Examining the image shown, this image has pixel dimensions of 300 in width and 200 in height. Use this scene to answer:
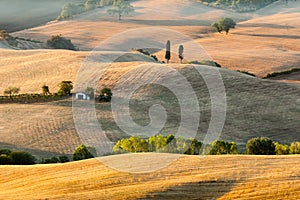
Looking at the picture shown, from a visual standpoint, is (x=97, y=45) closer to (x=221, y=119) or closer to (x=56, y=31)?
(x=56, y=31)

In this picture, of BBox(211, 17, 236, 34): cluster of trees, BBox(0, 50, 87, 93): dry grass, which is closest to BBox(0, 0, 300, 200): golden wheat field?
BBox(0, 50, 87, 93): dry grass

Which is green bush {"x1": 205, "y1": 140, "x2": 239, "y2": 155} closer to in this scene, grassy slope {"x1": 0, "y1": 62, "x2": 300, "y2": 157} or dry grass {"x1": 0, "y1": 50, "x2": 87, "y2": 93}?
grassy slope {"x1": 0, "y1": 62, "x2": 300, "y2": 157}

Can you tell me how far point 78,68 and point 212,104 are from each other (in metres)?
27.8

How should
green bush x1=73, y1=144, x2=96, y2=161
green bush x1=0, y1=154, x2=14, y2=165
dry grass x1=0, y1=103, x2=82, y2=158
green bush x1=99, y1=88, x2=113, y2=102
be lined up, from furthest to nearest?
green bush x1=99, y1=88, x2=113, y2=102
dry grass x1=0, y1=103, x2=82, y2=158
green bush x1=73, y1=144, x2=96, y2=161
green bush x1=0, y1=154, x2=14, y2=165

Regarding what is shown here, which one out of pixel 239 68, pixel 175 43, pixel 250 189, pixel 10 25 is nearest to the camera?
pixel 250 189

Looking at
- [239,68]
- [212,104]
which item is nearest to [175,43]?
[239,68]

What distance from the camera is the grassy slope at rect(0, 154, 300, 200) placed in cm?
2619

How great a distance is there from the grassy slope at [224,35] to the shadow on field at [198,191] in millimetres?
80927

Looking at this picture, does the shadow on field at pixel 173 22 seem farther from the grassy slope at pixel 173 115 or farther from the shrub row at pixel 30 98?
the shrub row at pixel 30 98

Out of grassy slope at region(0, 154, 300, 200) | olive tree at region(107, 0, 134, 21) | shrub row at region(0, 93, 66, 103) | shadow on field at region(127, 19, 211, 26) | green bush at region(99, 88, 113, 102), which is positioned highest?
olive tree at region(107, 0, 134, 21)

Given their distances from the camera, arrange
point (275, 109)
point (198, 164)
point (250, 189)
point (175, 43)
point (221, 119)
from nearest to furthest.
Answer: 1. point (250, 189)
2. point (198, 164)
3. point (221, 119)
4. point (275, 109)
5. point (175, 43)

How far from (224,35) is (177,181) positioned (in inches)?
5156

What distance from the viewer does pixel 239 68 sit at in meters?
110

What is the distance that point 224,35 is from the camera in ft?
508
